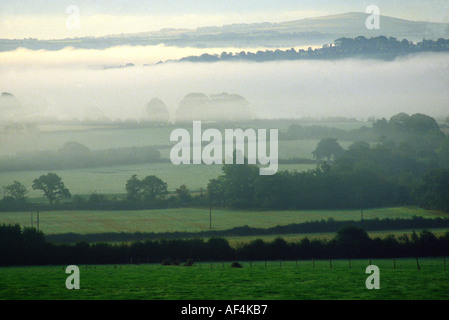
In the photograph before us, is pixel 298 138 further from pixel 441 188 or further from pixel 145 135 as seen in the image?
pixel 441 188

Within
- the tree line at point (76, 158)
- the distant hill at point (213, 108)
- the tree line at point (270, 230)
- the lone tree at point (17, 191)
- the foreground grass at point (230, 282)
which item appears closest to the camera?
the foreground grass at point (230, 282)

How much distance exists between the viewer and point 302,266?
41.9 metres

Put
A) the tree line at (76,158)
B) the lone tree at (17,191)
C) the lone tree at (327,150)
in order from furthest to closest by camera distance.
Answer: the lone tree at (327,150) → the tree line at (76,158) → the lone tree at (17,191)

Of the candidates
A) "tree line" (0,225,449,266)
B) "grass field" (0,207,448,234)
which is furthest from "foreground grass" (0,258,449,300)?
"grass field" (0,207,448,234)

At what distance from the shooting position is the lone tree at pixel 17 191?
86.2 m

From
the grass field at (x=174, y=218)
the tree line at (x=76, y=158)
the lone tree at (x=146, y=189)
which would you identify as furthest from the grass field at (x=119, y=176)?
the grass field at (x=174, y=218)

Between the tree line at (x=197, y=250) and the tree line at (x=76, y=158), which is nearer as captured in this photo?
the tree line at (x=197, y=250)

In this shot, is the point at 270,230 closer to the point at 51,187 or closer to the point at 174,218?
the point at 174,218

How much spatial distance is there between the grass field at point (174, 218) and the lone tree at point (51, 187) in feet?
23.5

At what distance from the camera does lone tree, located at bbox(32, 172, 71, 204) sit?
284ft

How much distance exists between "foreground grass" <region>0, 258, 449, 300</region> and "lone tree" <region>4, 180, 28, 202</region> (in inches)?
1746

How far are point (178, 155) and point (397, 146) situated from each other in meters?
38.3

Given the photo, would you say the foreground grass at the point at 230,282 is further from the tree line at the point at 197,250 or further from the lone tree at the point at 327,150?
the lone tree at the point at 327,150

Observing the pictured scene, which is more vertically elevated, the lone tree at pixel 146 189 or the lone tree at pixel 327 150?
the lone tree at pixel 327 150
